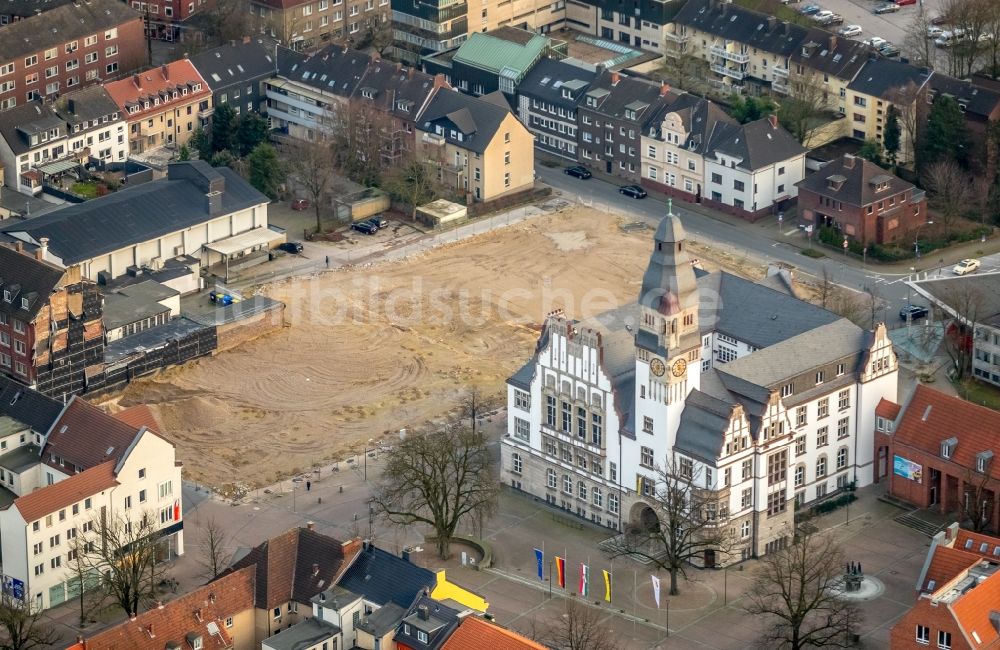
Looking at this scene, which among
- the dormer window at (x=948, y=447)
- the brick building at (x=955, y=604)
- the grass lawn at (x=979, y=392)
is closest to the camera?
the brick building at (x=955, y=604)

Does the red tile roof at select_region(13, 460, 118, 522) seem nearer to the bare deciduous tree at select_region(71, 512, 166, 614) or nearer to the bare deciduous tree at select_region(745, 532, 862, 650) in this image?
the bare deciduous tree at select_region(71, 512, 166, 614)

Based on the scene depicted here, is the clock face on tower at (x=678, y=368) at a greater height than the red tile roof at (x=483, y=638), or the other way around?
the clock face on tower at (x=678, y=368)

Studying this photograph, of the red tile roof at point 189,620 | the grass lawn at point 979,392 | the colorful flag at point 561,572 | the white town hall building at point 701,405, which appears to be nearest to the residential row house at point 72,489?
the red tile roof at point 189,620

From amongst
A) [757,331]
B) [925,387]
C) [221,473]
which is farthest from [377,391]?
[925,387]

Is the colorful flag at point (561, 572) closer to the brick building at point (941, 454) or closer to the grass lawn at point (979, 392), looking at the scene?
the brick building at point (941, 454)

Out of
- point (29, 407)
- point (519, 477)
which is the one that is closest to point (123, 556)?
point (29, 407)

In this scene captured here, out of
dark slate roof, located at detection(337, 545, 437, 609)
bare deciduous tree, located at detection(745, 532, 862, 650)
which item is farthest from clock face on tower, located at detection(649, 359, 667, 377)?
dark slate roof, located at detection(337, 545, 437, 609)

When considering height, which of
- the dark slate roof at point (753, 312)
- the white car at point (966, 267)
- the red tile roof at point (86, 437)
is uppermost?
the dark slate roof at point (753, 312)

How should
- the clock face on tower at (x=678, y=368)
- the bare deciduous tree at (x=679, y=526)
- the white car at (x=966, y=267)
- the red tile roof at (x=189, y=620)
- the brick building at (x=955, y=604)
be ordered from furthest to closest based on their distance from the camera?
1. the white car at (x=966, y=267)
2. the clock face on tower at (x=678, y=368)
3. the bare deciduous tree at (x=679, y=526)
4. the brick building at (x=955, y=604)
5. the red tile roof at (x=189, y=620)
